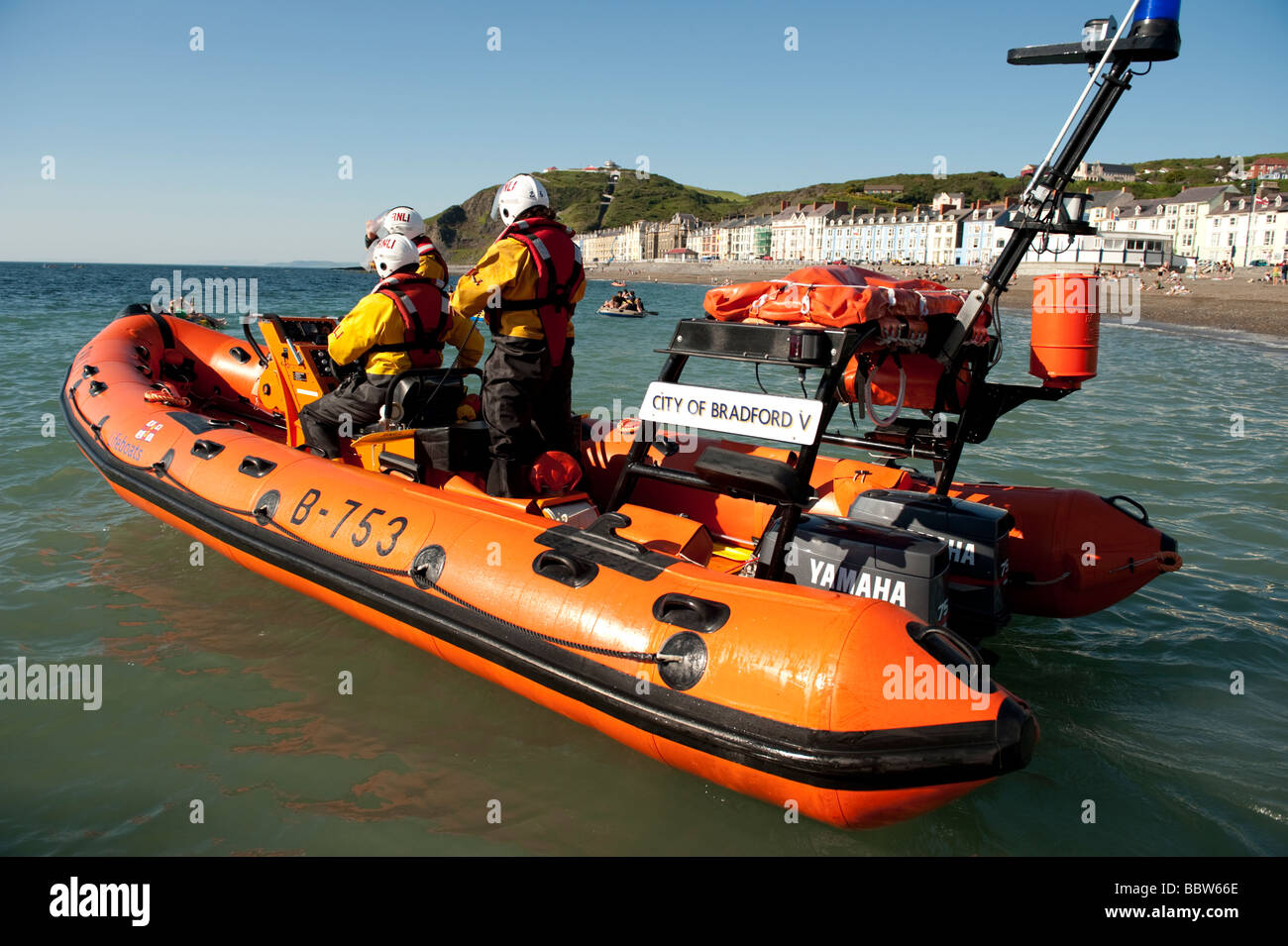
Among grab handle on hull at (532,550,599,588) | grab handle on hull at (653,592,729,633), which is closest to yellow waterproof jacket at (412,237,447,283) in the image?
grab handle on hull at (532,550,599,588)

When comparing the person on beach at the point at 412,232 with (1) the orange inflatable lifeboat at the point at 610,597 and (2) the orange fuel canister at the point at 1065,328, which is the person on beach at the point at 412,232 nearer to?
(1) the orange inflatable lifeboat at the point at 610,597

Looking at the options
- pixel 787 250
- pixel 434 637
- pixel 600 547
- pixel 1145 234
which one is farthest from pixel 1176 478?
pixel 787 250

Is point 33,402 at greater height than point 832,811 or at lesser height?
greater

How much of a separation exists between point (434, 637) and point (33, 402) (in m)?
9.53

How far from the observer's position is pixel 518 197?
425cm

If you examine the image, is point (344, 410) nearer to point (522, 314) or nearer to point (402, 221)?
point (402, 221)

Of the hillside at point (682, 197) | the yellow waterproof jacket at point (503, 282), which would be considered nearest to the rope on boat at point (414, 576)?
the yellow waterproof jacket at point (503, 282)

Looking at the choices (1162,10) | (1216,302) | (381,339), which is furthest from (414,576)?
(1216,302)

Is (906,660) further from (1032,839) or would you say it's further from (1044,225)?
(1044,225)

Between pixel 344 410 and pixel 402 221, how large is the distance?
1300mm

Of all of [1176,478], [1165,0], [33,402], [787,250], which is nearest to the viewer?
[1165,0]
